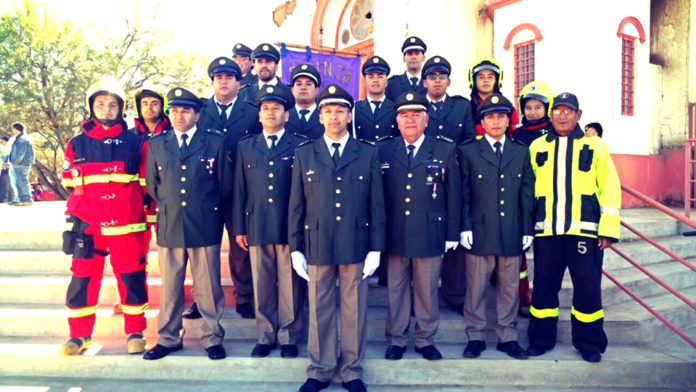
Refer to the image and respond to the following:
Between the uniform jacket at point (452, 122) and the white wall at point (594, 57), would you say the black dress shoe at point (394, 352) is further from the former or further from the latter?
the white wall at point (594, 57)

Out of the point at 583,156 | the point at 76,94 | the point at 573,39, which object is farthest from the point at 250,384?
the point at 76,94

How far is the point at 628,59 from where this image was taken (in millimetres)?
9180

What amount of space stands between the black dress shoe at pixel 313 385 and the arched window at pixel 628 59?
323 inches

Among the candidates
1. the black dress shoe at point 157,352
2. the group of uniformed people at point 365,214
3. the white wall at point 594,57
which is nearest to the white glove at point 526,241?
the group of uniformed people at point 365,214

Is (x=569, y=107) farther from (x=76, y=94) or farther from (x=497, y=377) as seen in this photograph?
(x=76, y=94)

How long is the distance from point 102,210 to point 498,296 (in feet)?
11.7

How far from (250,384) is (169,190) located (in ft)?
5.93

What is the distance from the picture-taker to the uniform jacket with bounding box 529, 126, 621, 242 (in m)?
4.03

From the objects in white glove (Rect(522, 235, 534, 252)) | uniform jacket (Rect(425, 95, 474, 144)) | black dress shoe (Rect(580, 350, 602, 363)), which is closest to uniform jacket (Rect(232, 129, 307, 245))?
uniform jacket (Rect(425, 95, 474, 144))

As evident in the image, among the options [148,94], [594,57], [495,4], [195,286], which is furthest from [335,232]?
[495,4]

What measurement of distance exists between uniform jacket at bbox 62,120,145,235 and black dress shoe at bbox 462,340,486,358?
10.2 ft

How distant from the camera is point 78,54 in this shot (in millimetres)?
21266

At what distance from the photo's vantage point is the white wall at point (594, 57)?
8578 millimetres

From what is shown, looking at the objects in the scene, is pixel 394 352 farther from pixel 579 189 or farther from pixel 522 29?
pixel 522 29
